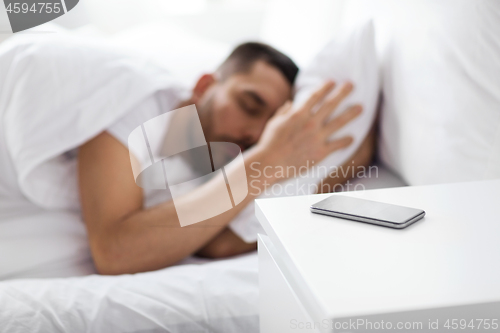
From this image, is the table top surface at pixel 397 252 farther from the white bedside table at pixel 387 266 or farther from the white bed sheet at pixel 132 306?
the white bed sheet at pixel 132 306

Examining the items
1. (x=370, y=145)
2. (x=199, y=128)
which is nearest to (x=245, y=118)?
(x=199, y=128)

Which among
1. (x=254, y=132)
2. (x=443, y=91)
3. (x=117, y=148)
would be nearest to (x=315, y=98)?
(x=254, y=132)

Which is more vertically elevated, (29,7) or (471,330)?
(29,7)

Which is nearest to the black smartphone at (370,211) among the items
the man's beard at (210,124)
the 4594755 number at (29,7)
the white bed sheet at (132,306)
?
the white bed sheet at (132,306)

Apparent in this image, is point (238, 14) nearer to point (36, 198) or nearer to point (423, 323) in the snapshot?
point (36, 198)

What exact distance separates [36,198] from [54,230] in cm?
7

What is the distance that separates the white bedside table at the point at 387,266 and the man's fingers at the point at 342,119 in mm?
369

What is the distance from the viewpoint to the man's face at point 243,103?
1.00 meters

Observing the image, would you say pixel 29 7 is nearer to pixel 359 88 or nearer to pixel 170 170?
pixel 170 170

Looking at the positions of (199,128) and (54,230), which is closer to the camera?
(54,230)

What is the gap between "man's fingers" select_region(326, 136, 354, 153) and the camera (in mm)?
884

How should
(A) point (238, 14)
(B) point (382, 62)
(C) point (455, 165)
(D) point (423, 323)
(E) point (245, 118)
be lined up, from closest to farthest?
(D) point (423, 323), (C) point (455, 165), (B) point (382, 62), (E) point (245, 118), (A) point (238, 14)

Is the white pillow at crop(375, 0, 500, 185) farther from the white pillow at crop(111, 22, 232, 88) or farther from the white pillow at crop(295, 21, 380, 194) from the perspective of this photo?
the white pillow at crop(111, 22, 232, 88)

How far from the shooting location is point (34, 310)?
60 centimetres
